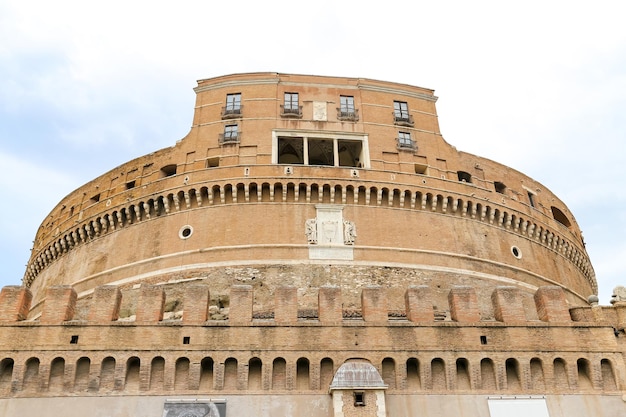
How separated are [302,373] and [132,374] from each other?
3.84m

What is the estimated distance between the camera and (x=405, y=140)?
25.8 metres

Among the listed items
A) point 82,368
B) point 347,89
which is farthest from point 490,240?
point 82,368

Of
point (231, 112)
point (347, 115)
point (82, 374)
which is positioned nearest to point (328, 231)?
point (347, 115)

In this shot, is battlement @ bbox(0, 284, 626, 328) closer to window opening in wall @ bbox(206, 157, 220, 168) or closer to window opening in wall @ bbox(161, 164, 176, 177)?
window opening in wall @ bbox(206, 157, 220, 168)

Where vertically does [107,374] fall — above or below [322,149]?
below

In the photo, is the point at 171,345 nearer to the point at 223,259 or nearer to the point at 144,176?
the point at 223,259

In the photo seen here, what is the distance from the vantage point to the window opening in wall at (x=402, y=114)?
26.3 meters

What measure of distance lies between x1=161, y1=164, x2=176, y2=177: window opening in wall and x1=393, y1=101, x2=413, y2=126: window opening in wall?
32.5ft

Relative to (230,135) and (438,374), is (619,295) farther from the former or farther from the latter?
(230,135)

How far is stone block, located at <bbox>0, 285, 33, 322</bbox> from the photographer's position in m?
14.1

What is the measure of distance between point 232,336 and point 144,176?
13800 millimetres

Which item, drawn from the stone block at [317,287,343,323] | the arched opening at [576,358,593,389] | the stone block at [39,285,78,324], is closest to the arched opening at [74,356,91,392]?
the stone block at [39,285,78,324]

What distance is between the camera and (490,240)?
25062 mm

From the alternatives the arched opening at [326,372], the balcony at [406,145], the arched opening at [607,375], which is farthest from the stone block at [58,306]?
the balcony at [406,145]
